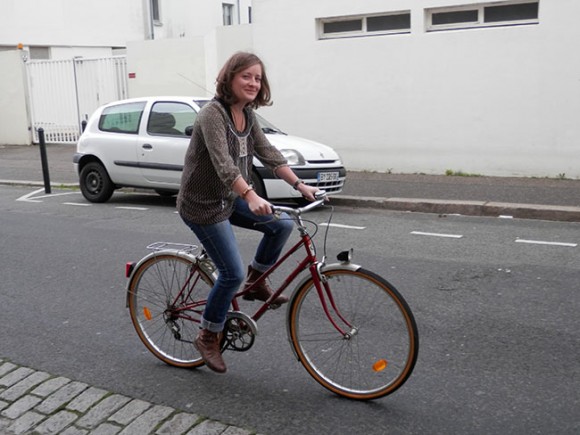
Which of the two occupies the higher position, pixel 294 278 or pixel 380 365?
pixel 294 278

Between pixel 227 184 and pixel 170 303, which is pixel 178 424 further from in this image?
pixel 227 184

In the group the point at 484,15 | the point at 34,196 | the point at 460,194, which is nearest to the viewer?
the point at 460,194

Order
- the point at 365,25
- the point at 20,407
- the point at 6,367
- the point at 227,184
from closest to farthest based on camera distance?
the point at 227,184 → the point at 20,407 → the point at 6,367 → the point at 365,25

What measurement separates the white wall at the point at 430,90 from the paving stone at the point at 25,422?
11.0 meters

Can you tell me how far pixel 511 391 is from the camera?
13.5 feet

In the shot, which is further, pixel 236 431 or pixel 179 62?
pixel 179 62

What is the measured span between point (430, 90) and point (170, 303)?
10.4 meters

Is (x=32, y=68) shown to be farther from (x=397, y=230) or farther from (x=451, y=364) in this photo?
(x=451, y=364)

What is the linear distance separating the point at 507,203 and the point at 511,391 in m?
6.85

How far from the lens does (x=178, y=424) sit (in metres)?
3.79

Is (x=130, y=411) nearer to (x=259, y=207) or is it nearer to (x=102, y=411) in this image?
(x=102, y=411)

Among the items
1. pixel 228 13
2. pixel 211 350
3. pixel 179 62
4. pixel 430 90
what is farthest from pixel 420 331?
pixel 228 13

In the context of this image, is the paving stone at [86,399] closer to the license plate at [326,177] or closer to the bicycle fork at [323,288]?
the bicycle fork at [323,288]

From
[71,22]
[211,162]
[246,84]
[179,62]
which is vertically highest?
[71,22]
